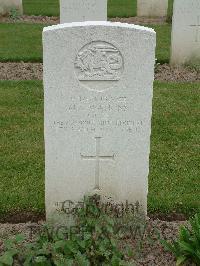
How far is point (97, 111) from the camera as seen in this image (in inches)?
151

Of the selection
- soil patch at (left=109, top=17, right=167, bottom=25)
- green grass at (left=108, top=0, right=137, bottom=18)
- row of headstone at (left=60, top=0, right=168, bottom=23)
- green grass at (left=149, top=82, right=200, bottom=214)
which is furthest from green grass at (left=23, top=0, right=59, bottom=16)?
green grass at (left=149, top=82, right=200, bottom=214)

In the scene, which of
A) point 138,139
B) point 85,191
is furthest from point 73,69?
point 85,191

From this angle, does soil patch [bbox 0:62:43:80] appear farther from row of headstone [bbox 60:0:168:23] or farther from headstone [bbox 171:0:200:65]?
headstone [bbox 171:0:200:65]

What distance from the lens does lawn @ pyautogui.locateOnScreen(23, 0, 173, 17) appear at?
1440 centimetres

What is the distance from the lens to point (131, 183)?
4.07 meters

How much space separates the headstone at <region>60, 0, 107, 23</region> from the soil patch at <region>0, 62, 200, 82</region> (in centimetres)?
109

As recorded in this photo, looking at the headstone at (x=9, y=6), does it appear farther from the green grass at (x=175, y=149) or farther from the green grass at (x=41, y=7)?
the green grass at (x=175, y=149)

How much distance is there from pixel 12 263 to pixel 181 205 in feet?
5.60

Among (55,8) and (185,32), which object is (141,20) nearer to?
(55,8)

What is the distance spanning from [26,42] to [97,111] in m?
7.32

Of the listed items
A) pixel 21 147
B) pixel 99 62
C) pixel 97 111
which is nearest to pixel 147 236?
pixel 97 111

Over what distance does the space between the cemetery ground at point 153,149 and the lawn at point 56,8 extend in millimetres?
5016

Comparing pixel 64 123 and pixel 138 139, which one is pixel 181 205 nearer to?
pixel 138 139

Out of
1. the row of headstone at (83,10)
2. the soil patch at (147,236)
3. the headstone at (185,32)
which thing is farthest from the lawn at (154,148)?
the row of headstone at (83,10)
